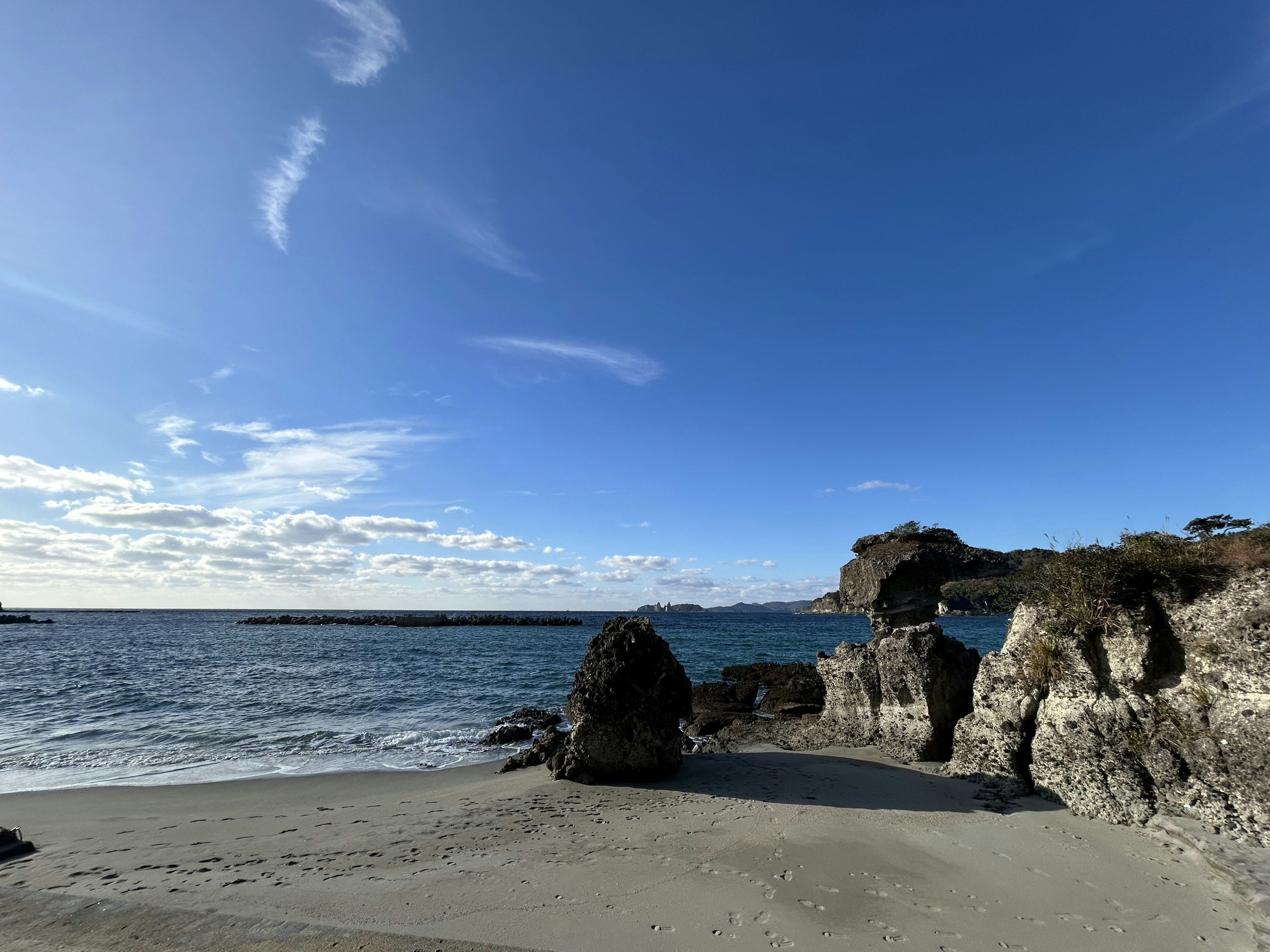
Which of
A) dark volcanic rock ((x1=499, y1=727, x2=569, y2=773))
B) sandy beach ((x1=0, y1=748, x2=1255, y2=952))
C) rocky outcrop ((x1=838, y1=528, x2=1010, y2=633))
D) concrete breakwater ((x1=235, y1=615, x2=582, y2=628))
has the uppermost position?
rocky outcrop ((x1=838, y1=528, x2=1010, y2=633))

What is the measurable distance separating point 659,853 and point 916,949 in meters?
3.20

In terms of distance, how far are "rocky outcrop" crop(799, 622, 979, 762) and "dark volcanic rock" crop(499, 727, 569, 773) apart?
574 centimetres

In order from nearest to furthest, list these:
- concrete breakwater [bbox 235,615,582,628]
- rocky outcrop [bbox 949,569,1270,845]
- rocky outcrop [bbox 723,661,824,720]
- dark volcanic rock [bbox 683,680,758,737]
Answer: rocky outcrop [bbox 949,569,1270,845] → dark volcanic rock [bbox 683,680,758,737] → rocky outcrop [bbox 723,661,824,720] → concrete breakwater [bbox 235,615,582,628]

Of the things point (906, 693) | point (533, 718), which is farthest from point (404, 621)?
point (906, 693)

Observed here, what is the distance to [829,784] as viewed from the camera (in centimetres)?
1013

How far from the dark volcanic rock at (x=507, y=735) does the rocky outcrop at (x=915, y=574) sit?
1005 centimetres

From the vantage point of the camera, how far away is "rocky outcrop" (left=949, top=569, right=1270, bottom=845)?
6824 millimetres

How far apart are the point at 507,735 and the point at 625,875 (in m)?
9.89

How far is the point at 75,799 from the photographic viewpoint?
10930mm

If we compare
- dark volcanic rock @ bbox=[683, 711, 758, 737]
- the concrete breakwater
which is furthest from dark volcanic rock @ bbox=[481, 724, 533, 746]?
the concrete breakwater

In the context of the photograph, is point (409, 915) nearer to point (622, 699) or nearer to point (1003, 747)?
point (622, 699)

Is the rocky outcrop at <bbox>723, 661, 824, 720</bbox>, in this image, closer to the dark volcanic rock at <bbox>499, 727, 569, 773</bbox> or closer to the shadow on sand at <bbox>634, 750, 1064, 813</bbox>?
the shadow on sand at <bbox>634, 750, 1064, 813</bbox>

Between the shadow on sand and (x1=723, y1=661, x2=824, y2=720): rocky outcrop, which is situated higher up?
the shadow on sand

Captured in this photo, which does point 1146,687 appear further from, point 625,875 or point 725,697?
point 725,697
